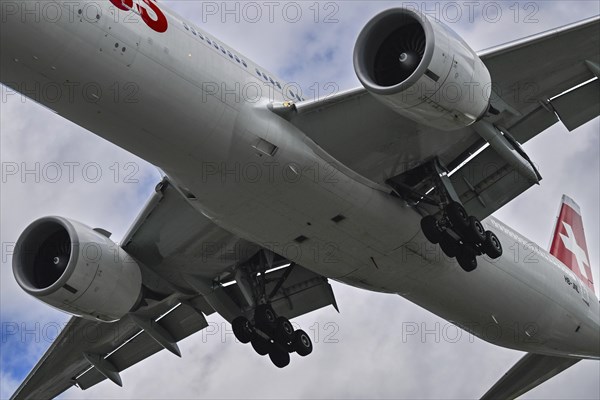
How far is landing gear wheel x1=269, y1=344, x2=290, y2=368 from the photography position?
23.2 meters

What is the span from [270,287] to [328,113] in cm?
644

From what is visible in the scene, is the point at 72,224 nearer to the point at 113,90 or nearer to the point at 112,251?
the point at 112,251

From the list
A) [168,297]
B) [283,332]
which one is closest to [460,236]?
[283,332]

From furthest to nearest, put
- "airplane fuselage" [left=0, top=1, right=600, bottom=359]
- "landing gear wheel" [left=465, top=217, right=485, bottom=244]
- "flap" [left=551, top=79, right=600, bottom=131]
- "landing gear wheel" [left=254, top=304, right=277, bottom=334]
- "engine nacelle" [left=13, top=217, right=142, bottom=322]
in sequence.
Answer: "landing gear wheel" [left=254, top=304, right=277, bottom=334], "engine nacelle" [left=13, top=217, right=142, bottom=322], "landing gear wheel" [left=465, top=217, right=485, bottom=244], "flap" [left=551, top=79, right=600, bottom=131], "airplane fuselage" [left=0, top=1, right=600, bottom=359]

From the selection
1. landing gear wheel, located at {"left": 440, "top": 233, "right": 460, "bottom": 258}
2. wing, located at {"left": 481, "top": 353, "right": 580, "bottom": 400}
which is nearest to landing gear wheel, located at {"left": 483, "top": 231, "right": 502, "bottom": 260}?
landing gear wheel, located at {"left": 440, "top": 233, "right": 460, "bottom": 258}

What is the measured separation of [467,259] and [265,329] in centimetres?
499

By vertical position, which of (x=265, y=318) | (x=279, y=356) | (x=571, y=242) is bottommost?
(x=279, y=356)

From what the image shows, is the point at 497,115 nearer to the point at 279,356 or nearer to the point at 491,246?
the point at 491,246

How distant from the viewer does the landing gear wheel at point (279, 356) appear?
23.2 meters

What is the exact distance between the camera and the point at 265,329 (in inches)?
907

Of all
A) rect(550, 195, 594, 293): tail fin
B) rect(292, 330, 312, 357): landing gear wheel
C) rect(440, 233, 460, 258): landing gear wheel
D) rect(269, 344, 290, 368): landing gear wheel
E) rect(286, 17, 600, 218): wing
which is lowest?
rect(269, 344, 290, 368): landing gear wheel

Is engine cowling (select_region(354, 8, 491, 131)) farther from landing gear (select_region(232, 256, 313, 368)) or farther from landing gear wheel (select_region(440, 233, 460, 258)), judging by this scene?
landing gear (select_region(232, 256, 313, 368))

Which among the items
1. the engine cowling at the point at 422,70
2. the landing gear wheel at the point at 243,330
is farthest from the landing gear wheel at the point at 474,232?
the landing gear wheel at the point at 243,330

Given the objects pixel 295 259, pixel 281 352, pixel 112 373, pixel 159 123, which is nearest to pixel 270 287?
pixel 281 352
